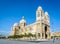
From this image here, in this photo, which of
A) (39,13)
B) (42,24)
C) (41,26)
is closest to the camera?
(41,26)

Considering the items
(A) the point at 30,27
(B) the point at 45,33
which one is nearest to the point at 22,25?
(A) the point at 30,27

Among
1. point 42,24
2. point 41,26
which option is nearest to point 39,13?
point 42,24

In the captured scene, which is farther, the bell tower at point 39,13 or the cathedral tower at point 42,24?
the bell tower at point 39,13

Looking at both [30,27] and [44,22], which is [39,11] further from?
[30,27]

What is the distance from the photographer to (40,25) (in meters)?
110

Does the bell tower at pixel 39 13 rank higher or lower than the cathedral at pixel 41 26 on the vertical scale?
higher

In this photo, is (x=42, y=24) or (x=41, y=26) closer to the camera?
(x=41, y=26)

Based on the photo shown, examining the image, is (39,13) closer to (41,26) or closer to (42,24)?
(42,24)

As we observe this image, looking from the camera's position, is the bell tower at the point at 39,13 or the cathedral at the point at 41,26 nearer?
the cathedral at the point at 41,26

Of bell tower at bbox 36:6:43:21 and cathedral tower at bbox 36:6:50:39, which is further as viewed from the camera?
bell tower at bbox 36:6:43:21

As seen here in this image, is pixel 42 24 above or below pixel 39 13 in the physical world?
below

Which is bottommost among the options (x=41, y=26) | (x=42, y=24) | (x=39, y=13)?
(x=41, y=26)

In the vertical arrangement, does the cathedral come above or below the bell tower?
below

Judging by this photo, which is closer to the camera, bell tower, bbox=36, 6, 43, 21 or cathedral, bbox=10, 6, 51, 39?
cathedral, bbox=10, 6, 51, 39
